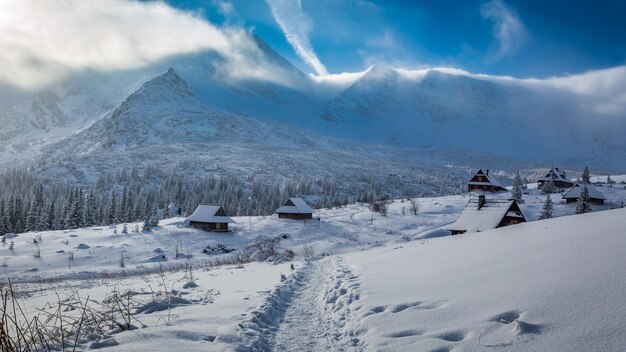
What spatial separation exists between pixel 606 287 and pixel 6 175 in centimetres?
17936

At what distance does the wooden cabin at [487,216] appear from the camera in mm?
32406

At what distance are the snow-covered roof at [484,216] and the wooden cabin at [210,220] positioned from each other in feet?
127

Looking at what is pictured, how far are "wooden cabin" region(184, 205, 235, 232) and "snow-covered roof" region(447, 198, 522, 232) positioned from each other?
3867 cm

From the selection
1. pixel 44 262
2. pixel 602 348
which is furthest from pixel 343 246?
pixel 602 348

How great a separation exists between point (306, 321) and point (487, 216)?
Answer: 29.7m

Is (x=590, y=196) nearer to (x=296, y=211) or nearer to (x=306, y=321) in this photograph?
(x=296, y=211)

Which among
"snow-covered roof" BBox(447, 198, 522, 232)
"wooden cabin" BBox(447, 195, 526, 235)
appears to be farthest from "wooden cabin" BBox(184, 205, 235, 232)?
"snow-covered roof" BBox(447, 198, 522, 232)

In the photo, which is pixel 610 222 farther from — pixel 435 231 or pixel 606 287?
pixel 435 231

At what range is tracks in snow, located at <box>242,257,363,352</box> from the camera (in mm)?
6473

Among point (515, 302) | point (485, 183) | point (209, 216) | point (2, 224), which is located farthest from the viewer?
point (485, 183)

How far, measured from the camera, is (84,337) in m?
5.95

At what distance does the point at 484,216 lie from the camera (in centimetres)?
3366

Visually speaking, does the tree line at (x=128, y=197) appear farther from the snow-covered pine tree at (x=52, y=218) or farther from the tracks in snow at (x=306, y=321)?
the tracks in snow at (x=306, y=321)

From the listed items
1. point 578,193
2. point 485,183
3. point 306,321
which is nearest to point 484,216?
point 306,321
